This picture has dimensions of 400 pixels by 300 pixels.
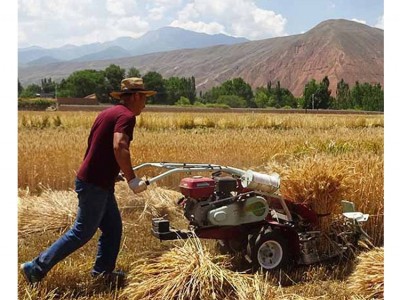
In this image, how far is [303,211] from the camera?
15.6ft

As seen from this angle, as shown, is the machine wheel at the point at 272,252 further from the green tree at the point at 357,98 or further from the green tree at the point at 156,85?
the green tree at the point at 357,98

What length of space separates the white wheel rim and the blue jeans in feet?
4.30

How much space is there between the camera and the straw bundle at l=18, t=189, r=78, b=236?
563 centimetres

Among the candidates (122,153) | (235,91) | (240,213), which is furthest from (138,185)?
(235,91)

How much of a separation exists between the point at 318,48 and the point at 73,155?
602ft

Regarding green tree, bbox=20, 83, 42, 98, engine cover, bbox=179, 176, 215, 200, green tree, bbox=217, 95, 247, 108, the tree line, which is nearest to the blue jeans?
engine cover, bbox=179, 176, 215, 200

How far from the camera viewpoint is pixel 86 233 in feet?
12.5

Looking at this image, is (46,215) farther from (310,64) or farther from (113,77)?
(310,64)

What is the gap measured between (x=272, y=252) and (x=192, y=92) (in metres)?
56.8

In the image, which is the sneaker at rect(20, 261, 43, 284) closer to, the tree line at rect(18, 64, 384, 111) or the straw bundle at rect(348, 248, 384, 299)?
the straw bundle at rect(348, 248, 384, 299)

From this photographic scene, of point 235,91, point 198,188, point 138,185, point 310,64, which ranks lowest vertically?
point 198,188

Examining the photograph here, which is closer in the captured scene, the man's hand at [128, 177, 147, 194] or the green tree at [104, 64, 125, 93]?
the man's hand at [128, 177, 147, 194]

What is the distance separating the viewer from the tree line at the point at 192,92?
117 ft

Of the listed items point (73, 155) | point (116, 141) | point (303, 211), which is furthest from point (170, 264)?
point (73, 155)
